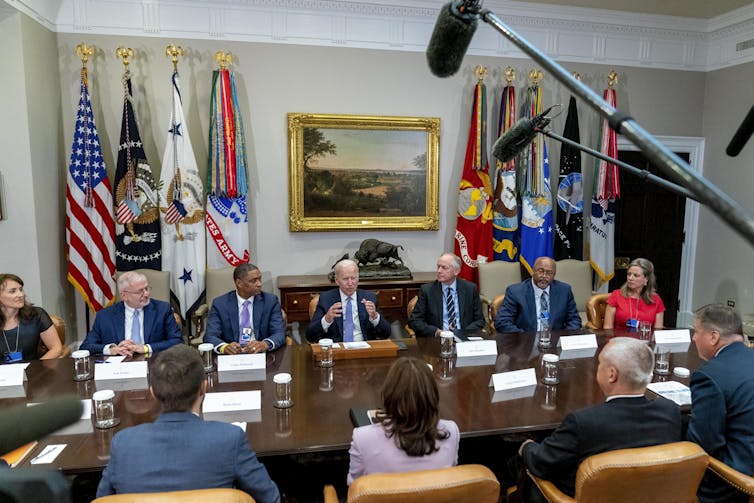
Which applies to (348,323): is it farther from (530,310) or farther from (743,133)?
(743,133)

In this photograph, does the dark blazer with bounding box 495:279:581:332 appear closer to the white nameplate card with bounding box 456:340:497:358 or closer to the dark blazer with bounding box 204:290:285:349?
the white nameplate card with bounding box 456:340:497:358

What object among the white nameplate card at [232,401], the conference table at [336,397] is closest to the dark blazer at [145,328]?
the conference table at [336,397]

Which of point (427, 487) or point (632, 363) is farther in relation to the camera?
point (632, 363)

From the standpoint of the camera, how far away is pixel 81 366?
2.66 m

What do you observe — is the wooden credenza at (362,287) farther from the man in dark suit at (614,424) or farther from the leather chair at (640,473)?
the leather chair at (640,473)

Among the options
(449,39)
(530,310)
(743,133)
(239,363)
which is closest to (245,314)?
(239,363)

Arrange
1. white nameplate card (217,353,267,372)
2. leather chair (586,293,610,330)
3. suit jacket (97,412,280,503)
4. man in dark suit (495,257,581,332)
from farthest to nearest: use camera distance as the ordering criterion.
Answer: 1. leather chair (586,293,610,330)
2. man in dark suit (495,257,581,332)
3. white nameplate card (217,353,267,372)
4. suit jacket (97,412,280,503)

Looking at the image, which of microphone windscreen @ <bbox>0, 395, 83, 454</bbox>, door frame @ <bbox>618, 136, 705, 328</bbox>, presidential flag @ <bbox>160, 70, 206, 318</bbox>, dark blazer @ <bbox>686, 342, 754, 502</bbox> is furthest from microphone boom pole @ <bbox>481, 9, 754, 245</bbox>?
door frame @ <bbox>618, 136, 705, 328</bbox>

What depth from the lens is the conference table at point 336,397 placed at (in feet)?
6.57

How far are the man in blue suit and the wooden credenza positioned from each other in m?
3.33

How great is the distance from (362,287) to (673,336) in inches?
107

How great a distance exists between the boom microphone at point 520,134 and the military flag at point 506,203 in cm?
417

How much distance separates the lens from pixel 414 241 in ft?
19.0

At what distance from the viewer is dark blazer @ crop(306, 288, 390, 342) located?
143 inches
